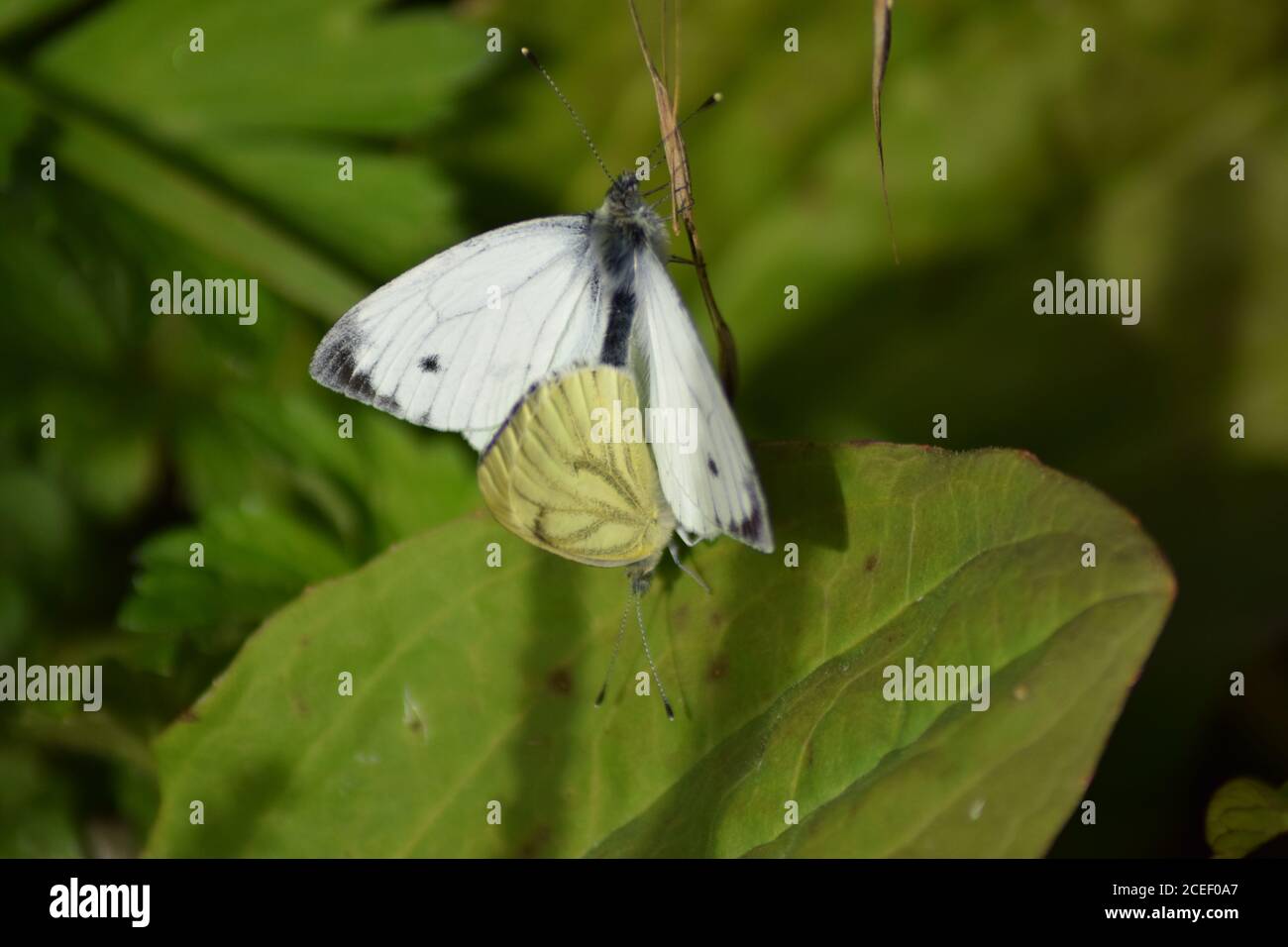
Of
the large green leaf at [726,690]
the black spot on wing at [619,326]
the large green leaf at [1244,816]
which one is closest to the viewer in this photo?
the large green leaf at [726,690]

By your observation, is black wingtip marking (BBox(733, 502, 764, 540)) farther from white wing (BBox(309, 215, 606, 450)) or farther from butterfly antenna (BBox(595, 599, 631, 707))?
white wing (BBox(309, 215, 606, 450))

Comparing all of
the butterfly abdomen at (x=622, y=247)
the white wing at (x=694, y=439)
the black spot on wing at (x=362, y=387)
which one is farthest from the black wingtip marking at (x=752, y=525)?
the black spot on wing at (x=362, y=387)

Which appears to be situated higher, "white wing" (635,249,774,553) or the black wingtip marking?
"white wing" (635,249,774,553)

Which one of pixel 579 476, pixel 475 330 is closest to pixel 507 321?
pixel 475 330

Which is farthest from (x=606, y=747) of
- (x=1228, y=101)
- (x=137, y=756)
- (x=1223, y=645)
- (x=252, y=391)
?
(x=1228, y=101)

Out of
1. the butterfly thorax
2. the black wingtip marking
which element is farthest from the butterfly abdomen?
the black wingtip marking

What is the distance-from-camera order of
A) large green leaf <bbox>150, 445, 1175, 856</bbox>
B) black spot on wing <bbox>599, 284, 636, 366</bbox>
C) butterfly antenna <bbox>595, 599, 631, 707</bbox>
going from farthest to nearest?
black spot on wing <bbox>599, 284, 636, 366</bbox>, butterfly antenna <bbox>595, 599, 631, 707</bbox>, large green leaf <bbox>150, 445, 1175, 856</bbox>

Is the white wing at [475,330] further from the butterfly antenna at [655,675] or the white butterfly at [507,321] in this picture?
the butterfly antenna at [655,675]

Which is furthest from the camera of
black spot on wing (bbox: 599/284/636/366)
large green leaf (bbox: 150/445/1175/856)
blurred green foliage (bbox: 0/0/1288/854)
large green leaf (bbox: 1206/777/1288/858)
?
blurred green foliage (bbox: 0/0/1288/854)
